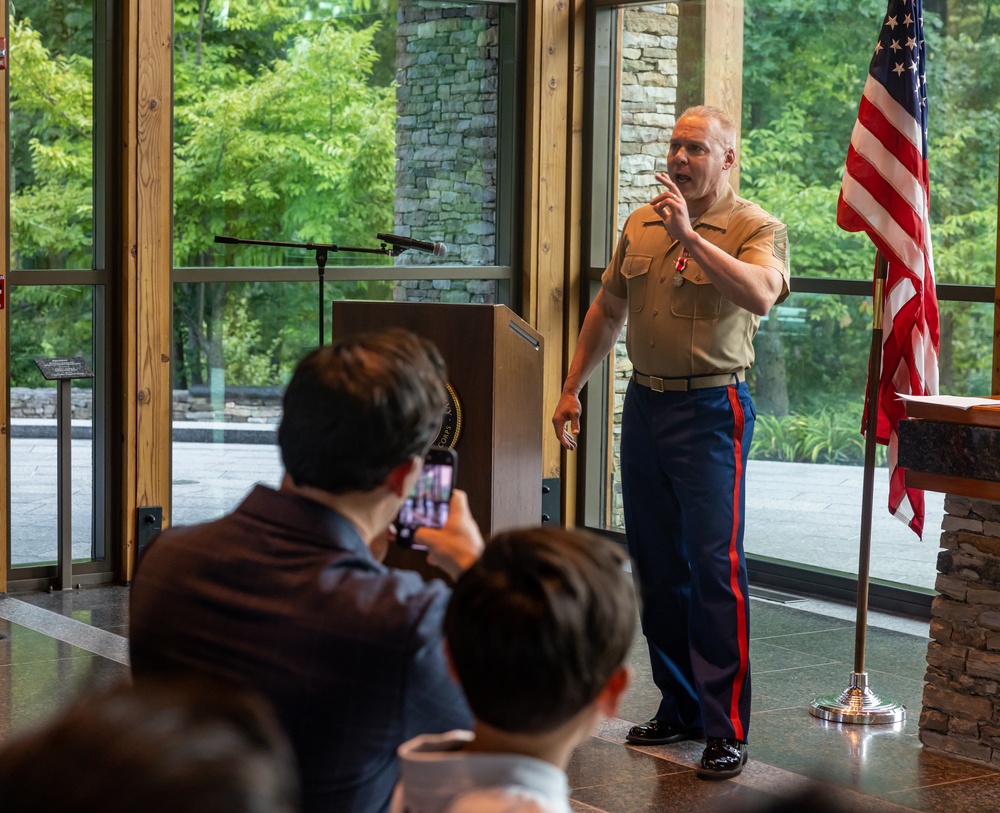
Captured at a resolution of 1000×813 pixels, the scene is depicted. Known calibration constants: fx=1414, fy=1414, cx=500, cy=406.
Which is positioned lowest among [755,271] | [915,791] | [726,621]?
[915,791]

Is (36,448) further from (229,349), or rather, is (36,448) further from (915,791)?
(915,791)

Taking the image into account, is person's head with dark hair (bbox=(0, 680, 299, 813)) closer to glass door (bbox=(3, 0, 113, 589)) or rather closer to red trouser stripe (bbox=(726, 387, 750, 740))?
red trouser stripe (bbox=(726, 387, 750, 740))

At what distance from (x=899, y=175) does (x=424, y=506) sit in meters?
2.92

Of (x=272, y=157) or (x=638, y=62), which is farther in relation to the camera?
(x=638, y=62)

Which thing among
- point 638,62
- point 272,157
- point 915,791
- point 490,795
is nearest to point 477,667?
point 490,795

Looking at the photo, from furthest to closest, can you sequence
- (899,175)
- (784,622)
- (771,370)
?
1. (771,370)
2. (784,622)
3. (899,175)

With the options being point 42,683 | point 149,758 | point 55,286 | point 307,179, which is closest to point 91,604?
point 42,683

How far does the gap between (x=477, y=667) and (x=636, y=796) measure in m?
2.38

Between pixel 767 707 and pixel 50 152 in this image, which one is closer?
pixel 767 707

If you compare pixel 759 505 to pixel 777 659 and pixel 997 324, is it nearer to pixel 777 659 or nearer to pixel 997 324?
pixel 777 659

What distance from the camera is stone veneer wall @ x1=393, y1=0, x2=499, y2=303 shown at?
648 centimetres

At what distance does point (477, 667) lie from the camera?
1.22 meters

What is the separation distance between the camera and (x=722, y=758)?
3615mm

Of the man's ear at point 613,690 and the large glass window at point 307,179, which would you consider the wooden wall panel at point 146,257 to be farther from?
the man's ear at point 613,690
